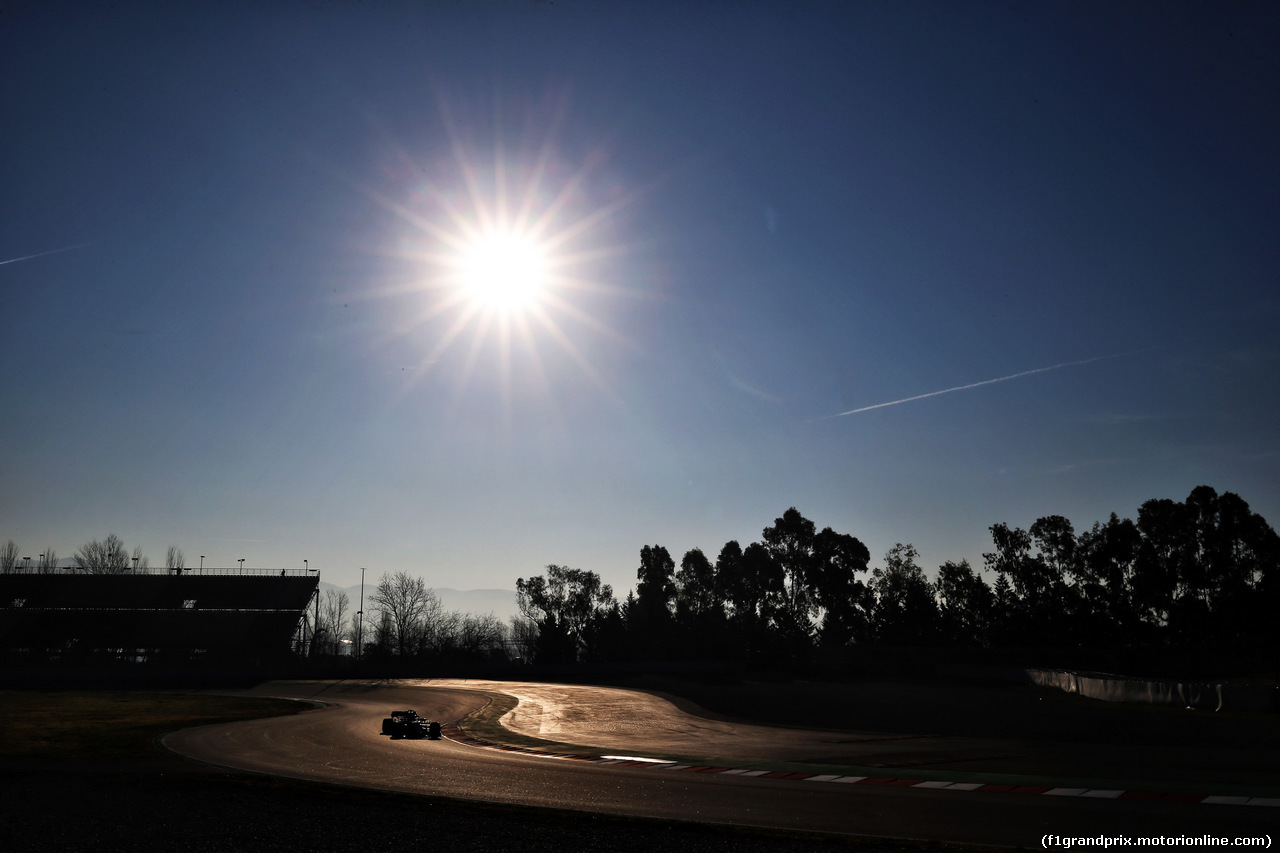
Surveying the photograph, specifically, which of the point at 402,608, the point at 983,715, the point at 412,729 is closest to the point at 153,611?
the point at 402,608

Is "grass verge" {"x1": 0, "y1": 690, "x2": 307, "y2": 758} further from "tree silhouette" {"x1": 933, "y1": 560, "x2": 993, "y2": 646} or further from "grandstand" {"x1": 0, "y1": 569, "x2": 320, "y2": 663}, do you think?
"tree silhouette" {"x1": 933, "y1": 560, "x2": 993, "y2": 646}

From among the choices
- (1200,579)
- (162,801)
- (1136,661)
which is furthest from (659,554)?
(162,801)

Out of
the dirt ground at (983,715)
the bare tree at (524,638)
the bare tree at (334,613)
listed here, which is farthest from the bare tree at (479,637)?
the dirt ground at (983,715)

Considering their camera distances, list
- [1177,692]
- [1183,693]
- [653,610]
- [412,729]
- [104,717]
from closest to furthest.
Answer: [412,729], [104,717], [1183,693], [1177,692], [653,610]

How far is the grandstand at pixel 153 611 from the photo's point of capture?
281 ft

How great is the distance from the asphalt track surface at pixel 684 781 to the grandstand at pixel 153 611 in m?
Answer: 53.4

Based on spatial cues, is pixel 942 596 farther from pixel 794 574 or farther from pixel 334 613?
pixel 334 613

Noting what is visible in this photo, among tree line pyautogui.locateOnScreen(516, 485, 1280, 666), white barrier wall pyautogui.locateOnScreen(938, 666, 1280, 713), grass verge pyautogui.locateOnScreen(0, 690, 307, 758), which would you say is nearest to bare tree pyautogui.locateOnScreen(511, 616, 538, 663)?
tree line pyautogui.locateOnScreen(516, 485, 1280, 666)

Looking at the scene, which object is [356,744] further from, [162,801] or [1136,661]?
[1136,661]

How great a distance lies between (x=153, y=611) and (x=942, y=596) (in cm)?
10183

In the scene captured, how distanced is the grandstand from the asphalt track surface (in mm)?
53356

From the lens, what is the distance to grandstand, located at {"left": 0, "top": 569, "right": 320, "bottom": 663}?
85625mm

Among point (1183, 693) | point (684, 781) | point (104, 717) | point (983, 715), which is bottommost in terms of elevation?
point (983, 715)

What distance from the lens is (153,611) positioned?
299 feet
